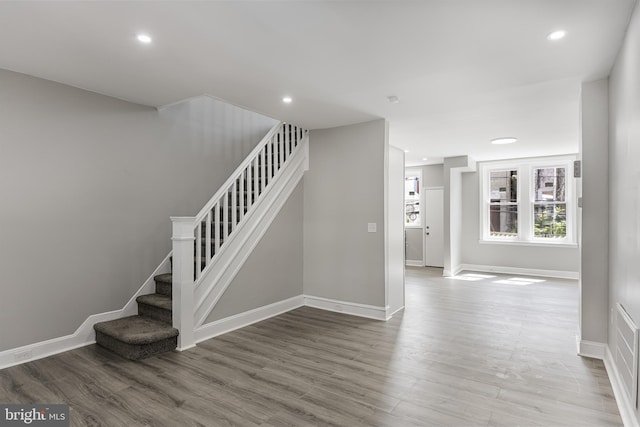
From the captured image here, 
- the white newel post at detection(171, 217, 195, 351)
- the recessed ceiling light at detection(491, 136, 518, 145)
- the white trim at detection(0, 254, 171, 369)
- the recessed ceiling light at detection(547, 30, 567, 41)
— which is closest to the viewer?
the recessed ceiling light at detection(547, 30, 567, 41)

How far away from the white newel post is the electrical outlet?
48.3 inches

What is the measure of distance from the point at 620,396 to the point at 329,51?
3.31m

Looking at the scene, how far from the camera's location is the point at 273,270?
462cm

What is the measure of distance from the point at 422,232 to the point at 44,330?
7891 mm

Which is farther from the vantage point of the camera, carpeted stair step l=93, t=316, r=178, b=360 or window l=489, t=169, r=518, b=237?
window l=489, t=169, r=518, b=237

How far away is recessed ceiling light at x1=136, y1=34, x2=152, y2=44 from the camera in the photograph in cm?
244

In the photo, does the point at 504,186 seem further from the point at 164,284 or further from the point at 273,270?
the point at 164,284

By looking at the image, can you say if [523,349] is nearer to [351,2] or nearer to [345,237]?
[345,237]

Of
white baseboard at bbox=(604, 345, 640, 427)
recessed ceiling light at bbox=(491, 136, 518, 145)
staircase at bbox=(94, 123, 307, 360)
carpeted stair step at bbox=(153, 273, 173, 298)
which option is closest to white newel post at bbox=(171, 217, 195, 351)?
staircase at bbox=(94, 123, 307, 360)

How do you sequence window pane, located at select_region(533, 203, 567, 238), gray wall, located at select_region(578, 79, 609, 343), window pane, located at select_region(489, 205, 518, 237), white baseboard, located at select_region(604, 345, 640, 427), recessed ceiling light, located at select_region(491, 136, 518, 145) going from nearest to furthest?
white baseboard, located at select_region(604, 345, 640, 427)
gray wall, located at select_region(578, 79, 609, 343)
recessed ceiling light, located at select_region(491, 136, 518, 145)
window pane, located at select_region(533, 203, 567, 238)
window pane, located at select_region(489, 205, 518, 237)

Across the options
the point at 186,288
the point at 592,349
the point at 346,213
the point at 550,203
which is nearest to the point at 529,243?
the point at 550,203

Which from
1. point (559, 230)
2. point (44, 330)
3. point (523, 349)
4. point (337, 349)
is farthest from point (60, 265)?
point (559, 230)

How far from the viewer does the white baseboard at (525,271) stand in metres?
7.11

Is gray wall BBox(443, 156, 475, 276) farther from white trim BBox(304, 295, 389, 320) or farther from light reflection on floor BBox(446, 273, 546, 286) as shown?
white trim BBox(304, 295, 389, 320)
